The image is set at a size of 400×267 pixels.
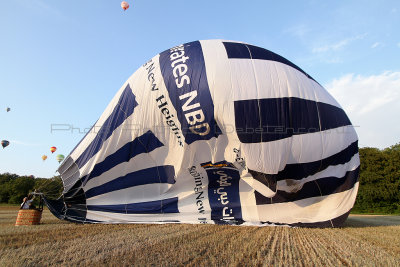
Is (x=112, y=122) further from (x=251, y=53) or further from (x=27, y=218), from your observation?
(x=251, y=53)

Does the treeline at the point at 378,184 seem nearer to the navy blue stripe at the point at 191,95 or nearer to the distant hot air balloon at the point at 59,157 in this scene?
the distant hot air balloon at the point at 59,157

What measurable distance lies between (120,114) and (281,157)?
4.55 metres

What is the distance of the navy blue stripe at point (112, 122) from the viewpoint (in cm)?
745

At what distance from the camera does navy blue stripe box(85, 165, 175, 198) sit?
7.55m

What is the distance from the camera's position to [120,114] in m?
7.54

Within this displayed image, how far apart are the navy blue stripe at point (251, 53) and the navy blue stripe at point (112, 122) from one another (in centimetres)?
302

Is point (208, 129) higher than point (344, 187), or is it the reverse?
point (208, 129)

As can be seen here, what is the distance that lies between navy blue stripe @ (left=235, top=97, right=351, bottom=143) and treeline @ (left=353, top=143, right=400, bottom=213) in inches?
922

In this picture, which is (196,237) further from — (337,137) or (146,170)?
(337,137)

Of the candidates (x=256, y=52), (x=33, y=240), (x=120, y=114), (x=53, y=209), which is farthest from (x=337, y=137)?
(x=53, y=209)

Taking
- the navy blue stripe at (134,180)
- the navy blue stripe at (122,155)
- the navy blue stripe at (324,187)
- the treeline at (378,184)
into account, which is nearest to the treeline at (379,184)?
the treeline at (378,184)

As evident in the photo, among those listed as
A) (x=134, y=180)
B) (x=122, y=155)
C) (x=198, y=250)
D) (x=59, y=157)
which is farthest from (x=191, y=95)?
(x=59, y=157)

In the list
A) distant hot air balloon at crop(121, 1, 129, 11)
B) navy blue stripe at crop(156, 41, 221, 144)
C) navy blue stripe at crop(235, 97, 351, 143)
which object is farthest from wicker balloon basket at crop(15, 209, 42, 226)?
distant hot air balloon at crop(121, 1, 129, 11)

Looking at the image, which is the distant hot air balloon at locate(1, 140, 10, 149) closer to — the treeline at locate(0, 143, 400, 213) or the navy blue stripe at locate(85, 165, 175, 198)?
the treeline at locate(0, 143, 400, 213)
